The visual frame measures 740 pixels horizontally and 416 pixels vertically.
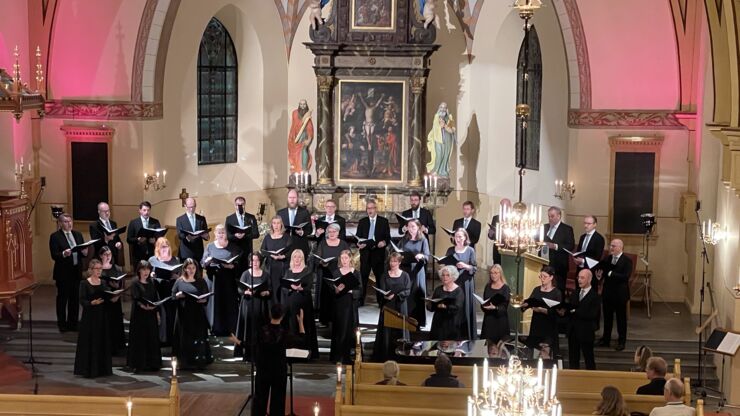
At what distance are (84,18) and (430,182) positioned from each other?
6.26 metres

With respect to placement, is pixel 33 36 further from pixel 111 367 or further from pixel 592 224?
pixel 592 224

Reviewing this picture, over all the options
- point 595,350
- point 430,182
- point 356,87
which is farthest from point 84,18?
point 595,350

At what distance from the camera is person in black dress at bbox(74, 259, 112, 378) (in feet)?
46.5

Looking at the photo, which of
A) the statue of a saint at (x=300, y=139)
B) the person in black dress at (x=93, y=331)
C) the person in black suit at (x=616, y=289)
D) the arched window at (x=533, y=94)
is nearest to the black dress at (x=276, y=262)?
the person in black dress at (x=93, y=331)

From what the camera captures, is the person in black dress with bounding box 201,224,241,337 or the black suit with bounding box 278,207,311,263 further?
the black suit with bounding box 278,207,311,263

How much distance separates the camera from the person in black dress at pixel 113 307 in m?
14.4

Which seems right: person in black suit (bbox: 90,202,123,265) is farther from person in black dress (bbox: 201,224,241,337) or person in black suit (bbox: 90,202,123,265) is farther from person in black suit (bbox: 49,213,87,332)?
person in black dress (bbox: 201,224,241,337)

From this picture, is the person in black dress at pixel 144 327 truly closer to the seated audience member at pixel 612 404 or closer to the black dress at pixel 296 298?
the black dress at pixel 296 298

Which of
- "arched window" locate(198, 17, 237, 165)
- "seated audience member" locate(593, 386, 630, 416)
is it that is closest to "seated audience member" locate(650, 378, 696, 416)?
"seated audience member" locate(593, 386, 630, 416)

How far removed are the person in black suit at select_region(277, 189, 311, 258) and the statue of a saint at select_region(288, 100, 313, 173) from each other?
3566 millimetres

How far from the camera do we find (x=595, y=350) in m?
15.1

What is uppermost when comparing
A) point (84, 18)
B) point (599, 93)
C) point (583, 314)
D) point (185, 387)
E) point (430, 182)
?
point (84, 18)

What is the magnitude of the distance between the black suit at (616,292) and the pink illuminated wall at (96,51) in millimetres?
8036

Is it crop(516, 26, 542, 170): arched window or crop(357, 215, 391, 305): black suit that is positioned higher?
crop(516, 26, 542, 170): arched window
